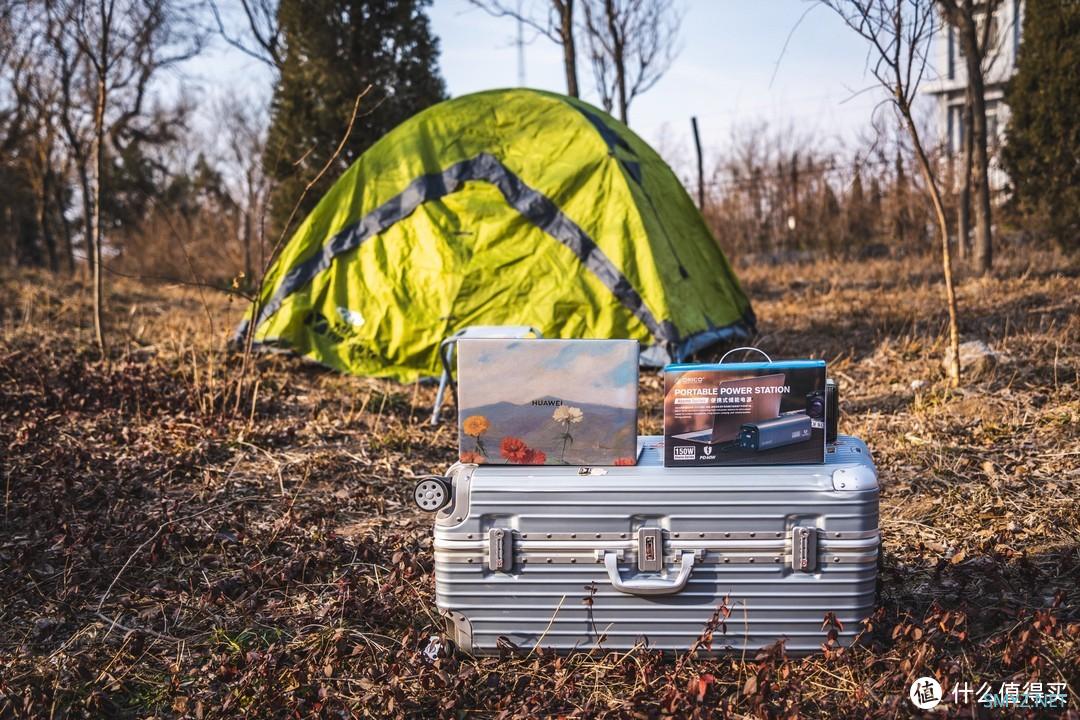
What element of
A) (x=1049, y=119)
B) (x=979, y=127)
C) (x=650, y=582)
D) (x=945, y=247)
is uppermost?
(x=1049, y=119)

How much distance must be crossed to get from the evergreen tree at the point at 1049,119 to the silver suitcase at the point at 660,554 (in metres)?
7.43

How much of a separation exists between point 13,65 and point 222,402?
9.92m

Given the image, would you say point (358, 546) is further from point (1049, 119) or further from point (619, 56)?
point (619, 56)

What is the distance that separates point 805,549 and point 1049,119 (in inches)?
309

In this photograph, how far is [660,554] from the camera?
2.46m

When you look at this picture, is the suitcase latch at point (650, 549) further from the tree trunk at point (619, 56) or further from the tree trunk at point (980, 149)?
the tree trunk at point (619, 56)

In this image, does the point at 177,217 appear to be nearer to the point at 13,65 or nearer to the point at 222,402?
the point at 13,65

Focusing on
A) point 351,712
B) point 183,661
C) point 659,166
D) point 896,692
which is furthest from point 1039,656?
point 659,166

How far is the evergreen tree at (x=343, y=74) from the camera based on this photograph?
34.1 feet

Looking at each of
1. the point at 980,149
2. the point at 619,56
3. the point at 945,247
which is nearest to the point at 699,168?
the point at 619,56

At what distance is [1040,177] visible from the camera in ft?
28.6

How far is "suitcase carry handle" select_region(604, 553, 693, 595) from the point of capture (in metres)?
2.43

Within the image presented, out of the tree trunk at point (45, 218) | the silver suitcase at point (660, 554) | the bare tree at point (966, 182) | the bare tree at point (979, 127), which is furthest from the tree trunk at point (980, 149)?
the tree trunk at point (45, 218)

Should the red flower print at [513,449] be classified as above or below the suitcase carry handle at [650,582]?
above
